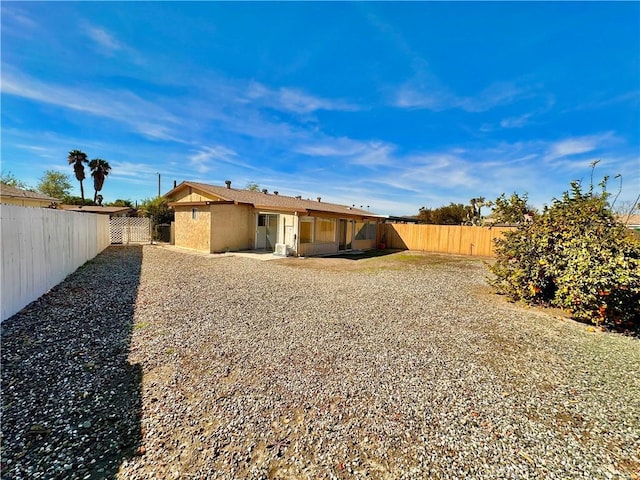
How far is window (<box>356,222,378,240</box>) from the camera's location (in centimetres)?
1894

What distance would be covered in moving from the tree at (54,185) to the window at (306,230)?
42148mm

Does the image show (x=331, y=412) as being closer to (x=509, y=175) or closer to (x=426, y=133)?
(x=426, y=133)

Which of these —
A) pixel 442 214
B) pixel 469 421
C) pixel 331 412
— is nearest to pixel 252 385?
pixel 331 412

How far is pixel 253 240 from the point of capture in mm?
16531

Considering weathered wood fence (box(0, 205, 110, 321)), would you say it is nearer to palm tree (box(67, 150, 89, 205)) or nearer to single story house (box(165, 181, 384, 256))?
single story house (box(165, 181, 384, 256))

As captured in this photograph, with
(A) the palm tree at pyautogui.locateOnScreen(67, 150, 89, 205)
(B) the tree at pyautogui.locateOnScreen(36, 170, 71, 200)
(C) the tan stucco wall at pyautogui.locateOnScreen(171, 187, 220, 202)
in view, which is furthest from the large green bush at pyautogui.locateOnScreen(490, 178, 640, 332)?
(B) the tree at pyautogui.locateOnScreen(36, 170, 71, 200)

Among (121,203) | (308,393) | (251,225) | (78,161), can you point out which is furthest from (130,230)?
(121,203)

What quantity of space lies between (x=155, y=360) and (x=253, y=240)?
13143 mm

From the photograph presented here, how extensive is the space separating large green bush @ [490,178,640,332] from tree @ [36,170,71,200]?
5157 cm

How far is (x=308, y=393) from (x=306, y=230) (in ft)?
39.6

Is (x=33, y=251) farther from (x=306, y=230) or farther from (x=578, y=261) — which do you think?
(x=578, y=261)

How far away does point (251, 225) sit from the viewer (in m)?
16.5

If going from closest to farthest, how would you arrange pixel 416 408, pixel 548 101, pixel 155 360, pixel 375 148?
pixel 416 408, pixel 155 360, pixel 548 101, pixel 375 148

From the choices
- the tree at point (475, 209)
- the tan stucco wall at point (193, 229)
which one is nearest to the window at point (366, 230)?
the tan stucco wall at point (193, 229)
